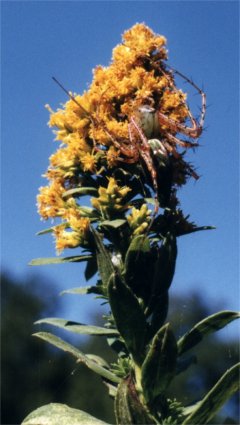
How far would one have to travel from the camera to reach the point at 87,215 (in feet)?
11.7

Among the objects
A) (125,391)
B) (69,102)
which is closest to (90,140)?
(69,102)

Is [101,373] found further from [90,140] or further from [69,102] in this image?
[69,102]

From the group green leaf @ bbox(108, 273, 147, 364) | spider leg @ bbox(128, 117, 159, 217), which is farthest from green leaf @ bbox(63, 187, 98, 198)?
green leaf @ bbox(108, 273, 147, 364)

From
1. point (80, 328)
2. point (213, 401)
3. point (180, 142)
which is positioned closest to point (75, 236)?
point (80, 328)

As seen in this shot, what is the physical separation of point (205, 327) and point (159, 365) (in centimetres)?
39

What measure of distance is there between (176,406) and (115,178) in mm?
1375

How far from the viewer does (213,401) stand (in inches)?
119

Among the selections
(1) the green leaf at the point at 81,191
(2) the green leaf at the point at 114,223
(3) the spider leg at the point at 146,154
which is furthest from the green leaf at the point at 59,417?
(1) the green leaf at the point at 81,191

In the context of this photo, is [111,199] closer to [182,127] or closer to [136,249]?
[136,249]

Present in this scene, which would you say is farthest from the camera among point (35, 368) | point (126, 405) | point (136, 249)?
point (35, 368)

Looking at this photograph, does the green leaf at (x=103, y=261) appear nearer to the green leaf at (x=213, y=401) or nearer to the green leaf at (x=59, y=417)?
the green leaf at (x=59, y=417)

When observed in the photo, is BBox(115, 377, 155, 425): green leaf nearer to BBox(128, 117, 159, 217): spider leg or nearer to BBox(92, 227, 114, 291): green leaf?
BBox(92, 227, 114, 291): green leaf

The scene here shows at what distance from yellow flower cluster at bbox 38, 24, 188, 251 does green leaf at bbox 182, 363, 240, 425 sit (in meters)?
1.15

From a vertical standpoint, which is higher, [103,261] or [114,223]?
[114,223]
